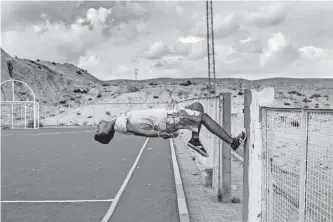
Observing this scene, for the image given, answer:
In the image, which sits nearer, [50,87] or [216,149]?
[216,149]

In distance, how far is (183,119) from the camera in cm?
430

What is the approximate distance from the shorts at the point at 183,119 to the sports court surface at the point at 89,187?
3.74 meters

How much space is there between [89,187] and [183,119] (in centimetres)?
703

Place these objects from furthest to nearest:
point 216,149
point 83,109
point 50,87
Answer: point 50,87
point 83,109
point 216,149

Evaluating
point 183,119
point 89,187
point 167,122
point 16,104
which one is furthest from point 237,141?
point 16,104

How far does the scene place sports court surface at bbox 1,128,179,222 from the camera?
26.9 ft

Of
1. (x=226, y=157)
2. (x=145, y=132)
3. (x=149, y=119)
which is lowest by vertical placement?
(x=226, y=157)

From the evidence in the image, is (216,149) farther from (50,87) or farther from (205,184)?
(50,87)

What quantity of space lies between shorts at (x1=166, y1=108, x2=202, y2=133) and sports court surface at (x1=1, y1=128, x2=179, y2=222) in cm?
374

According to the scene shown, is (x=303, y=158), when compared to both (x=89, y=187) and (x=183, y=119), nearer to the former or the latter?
(x=183, y=119)

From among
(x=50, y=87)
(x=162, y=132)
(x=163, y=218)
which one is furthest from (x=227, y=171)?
(x=50, y=87)

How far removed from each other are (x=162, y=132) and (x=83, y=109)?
5877 centimetres

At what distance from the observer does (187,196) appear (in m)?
9.45

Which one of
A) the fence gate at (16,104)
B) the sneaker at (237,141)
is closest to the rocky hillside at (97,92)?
the fence gate at (16,104)
